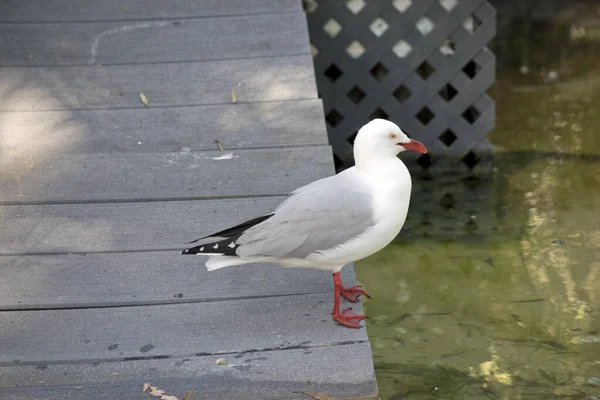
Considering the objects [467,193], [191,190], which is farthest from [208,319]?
[467,193]

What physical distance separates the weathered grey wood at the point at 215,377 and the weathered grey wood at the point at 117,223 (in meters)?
0.68

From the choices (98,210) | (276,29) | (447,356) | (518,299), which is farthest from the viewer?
(276,29)

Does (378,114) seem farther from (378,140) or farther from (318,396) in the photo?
(318,396)

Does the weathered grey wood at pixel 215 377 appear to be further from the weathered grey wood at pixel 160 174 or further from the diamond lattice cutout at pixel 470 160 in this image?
the diamond lattice cutout at pixel 470 160

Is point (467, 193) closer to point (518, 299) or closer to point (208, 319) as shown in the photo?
point (518, 299)

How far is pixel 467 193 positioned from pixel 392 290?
1318mm

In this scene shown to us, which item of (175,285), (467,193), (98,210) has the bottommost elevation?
(467,193)

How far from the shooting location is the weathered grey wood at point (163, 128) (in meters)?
3.55

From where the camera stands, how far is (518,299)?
12.4 feet

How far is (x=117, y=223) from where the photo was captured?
3080 millimetres

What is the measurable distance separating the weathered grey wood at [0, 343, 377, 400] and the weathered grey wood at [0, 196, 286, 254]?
0.68 metres

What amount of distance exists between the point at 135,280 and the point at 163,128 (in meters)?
1.10

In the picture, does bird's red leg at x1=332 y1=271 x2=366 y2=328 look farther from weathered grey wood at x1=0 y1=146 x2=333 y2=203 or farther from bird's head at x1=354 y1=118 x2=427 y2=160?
weathered grey wood at x1=0 y1=146 x2=333 y2=203

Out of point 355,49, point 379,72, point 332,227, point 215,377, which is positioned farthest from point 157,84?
point 215,377
